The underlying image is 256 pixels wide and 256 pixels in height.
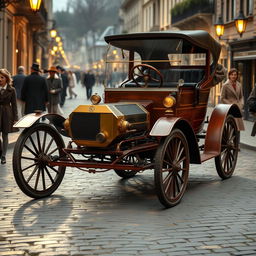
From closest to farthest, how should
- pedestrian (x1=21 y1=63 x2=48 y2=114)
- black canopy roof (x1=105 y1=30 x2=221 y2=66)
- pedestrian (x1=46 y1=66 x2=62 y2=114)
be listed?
black canopy roof (x1=105 y1=30 x2=221 y2=66), pedestrian (x1=21 y1=63 x2=48 y2=114), pedestrian (x1=46 y1=66 x2=62 y2=114)

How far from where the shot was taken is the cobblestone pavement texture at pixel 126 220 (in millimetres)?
5566

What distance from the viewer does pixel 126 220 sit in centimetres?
661

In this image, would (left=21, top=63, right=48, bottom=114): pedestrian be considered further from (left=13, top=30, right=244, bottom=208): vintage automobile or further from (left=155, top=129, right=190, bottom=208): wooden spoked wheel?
(left=155, top=129, right=190, bottom=208): wooden spoked wheel

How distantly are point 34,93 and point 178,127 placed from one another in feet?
27.8

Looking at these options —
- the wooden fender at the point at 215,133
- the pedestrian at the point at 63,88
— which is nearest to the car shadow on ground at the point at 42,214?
the wooden fender at the point at 215,133

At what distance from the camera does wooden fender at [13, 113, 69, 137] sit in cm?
757

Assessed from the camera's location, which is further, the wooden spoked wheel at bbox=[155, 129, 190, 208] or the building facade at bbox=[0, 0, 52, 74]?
the building facade at bbox=[0, 0, 52, 74]

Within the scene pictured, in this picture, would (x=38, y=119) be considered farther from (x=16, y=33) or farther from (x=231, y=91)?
(x=16, y=33)

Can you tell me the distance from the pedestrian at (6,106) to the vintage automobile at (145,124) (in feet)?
7.40

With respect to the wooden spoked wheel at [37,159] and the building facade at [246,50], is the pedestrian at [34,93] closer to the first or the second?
the wooden spoked wheel at [37,159]

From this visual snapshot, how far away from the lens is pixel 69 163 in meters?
7.56

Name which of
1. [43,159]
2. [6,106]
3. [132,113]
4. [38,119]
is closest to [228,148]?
[132,113]

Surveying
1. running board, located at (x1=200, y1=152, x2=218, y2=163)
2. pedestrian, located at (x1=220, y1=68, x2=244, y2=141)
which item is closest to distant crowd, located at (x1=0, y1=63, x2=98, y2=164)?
running board, located at (x1=200, y1=152, x2=218, y2=163)

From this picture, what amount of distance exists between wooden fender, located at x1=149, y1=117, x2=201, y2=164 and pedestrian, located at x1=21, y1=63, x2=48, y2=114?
8194mm
